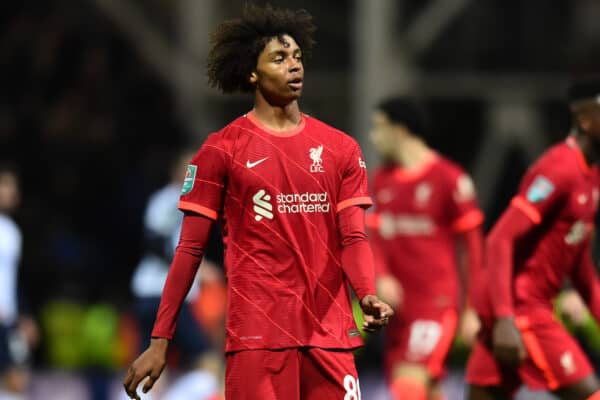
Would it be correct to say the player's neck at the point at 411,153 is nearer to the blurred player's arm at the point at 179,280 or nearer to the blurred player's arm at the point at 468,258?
the blurred player's arm at the point at 468,258

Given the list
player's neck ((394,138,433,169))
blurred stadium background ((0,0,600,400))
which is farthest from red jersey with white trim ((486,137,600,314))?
blurred stadium background ((0,0,600,400))

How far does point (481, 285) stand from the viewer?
6840 millimetres

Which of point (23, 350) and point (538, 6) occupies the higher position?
point (538, 6)

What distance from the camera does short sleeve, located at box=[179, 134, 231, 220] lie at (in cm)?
529

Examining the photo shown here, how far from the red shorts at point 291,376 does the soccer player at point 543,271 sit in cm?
127

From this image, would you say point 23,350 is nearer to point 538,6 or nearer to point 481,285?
point 481,285

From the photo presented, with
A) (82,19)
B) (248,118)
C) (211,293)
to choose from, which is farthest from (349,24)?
(248,118)

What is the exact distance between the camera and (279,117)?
17.8ft

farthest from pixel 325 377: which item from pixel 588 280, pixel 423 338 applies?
pixel 423 338

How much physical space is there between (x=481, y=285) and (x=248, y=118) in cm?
191

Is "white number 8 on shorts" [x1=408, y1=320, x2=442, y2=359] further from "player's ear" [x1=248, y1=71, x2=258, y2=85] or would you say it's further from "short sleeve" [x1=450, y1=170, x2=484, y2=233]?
"player's ear" [x1=248, y1=71, x2=258, y2=85]

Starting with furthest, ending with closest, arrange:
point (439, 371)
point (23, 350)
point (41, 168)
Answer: point (41, 168) → point (23, 350) → point (439, 371)

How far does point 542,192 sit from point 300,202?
5.05 ft

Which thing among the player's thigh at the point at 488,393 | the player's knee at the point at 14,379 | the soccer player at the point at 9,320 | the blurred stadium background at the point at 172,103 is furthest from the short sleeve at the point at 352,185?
the blurred stadium background at the point at 172,103
